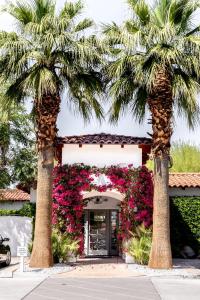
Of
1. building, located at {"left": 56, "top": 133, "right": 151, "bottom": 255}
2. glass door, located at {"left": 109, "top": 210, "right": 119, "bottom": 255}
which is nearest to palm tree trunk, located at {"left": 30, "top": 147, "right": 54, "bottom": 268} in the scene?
building, located at {"left": 56, "top": 133, "right": 151, "bottom": 255}

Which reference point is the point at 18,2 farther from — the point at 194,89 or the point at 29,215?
the point at 29,215

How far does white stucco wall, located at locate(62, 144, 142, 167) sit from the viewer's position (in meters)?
23.0

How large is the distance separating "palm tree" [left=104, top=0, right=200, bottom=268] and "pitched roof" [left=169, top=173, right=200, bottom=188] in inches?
260

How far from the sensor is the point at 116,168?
69.1 feet

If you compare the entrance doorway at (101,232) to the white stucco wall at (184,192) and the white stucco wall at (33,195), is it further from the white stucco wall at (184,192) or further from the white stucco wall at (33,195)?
the white stucco wall at (184,192)

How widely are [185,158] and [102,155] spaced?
2576cm

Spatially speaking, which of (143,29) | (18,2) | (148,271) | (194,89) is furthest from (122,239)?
(18,2)

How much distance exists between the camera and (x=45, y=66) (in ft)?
57.8

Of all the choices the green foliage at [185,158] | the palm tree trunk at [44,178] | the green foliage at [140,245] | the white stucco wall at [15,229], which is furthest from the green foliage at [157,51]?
the green foliage at [185,158]

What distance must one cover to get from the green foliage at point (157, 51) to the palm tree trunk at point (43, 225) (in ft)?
13.0

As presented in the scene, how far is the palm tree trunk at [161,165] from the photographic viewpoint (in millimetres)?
17375

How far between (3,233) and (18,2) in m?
11.9

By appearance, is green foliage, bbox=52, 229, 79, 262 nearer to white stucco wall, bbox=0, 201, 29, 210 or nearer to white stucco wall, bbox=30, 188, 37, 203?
white stucco wall, bbox=30, 188, 37, 203

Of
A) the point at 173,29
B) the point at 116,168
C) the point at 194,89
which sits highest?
the point at 173,29
